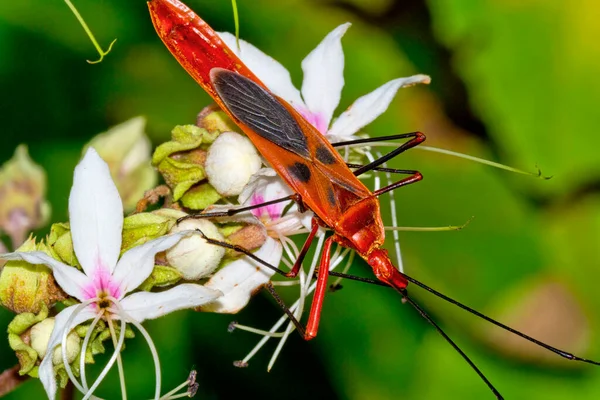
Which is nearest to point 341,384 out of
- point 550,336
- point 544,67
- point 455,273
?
point 455,273

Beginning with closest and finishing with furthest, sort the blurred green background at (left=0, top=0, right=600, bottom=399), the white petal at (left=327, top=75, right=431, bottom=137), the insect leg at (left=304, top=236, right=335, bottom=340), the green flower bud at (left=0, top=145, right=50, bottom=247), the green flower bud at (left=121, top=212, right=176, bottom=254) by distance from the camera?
the green flower bud at (left=121, top=212, right=176, bottom=254)
the insect leg at (left=304, top=236, right=335, bottom=340)
the white petal at (left=327, top=75, right=431, bottom=137)
the green flower bud at (left=0, top=145, right=50, bottom=247)
the blurred green background at (left=0, top=0, right=600, bottom=399)

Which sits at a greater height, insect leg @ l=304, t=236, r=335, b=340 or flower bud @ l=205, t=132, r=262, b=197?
flower bud @ l=205, t=132, r=262, b=197

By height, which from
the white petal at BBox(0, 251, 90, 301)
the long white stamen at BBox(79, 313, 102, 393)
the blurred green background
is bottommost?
the blurred green background

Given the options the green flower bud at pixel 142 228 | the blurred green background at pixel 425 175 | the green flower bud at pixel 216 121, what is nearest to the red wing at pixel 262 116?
the green flower bud at pixel 216 121

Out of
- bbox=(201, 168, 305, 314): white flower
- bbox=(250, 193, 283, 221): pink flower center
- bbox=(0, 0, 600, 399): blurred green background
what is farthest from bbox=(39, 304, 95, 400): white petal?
bbox=(0, 0, 600, 399): blurred green background

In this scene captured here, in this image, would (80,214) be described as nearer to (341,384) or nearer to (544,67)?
(341,384)

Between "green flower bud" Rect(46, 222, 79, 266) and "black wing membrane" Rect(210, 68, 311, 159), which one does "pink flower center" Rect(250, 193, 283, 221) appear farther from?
"green flower bud" Rect(46, 222, 79, 266)
